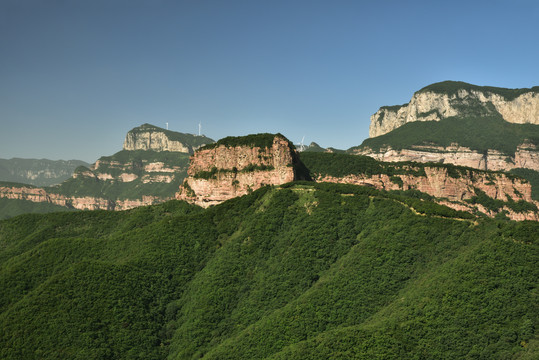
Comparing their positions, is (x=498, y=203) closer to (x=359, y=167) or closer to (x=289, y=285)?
(x=359, y=167)

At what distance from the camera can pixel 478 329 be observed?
5812cm

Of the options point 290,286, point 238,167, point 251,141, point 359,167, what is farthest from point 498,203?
point 290,286

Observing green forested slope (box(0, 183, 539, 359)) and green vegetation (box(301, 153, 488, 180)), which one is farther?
green vegetation (box(301, 153, 488, 180))

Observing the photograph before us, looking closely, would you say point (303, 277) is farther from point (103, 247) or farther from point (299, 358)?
point (103, 247)

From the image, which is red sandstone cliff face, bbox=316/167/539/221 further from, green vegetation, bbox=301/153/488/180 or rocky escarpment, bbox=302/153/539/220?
green vegetation, bbox=301/153/488/180

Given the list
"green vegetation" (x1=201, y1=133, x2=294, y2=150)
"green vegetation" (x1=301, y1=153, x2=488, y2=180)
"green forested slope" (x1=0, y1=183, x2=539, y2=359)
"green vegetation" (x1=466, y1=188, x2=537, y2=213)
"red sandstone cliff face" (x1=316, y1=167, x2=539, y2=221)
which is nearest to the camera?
"green forested slope" (x1=0, y1=183, x2=539, y2=359)

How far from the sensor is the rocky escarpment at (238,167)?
5207 inches

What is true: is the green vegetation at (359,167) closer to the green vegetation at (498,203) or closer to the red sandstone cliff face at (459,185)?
the red sandstone cliff face at (459,185)

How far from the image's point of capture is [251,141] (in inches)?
5374

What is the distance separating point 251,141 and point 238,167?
899cm


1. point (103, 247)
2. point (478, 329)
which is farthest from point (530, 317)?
point (103, 247)

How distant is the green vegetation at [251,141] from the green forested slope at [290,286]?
85.6 feet

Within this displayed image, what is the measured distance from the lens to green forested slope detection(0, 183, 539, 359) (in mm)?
60156

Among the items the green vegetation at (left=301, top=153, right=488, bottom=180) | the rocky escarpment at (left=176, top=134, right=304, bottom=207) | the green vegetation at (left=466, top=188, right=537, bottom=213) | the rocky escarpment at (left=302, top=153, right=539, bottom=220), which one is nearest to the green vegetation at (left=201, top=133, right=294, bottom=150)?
the rocky escarpment at (left=176, top=134, right=304, bottom=207)
